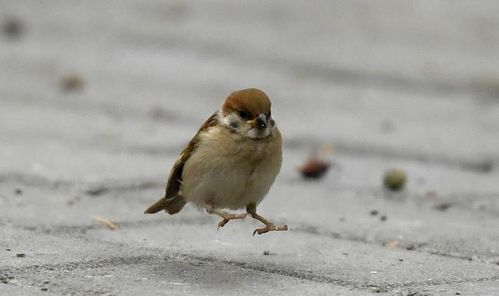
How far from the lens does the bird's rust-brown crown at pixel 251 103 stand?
395 centimetres

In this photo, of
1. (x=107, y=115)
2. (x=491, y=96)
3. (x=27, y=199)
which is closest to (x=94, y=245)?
(x=27, y=199)

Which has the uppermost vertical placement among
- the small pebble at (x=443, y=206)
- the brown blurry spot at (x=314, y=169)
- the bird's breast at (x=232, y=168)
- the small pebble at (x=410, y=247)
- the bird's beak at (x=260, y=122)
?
the bird's beak at (x=260, y=122)

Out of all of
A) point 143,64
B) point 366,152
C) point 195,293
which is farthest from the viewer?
point 143,64

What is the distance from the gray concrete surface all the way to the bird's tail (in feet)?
0.32

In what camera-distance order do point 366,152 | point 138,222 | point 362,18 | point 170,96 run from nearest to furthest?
point 138,222
point 366,152
point 170,96
point 362,18

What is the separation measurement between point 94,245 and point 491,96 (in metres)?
4.35

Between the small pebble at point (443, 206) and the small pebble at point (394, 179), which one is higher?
the small pebble at point (394, 179)

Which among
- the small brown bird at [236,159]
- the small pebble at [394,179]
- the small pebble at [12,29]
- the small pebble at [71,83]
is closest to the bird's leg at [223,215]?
the small brown bird at [236,159]

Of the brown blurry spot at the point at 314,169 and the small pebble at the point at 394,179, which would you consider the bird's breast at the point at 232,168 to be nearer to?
the small pebble at the point at 394,179

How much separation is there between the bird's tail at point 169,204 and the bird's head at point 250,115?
1.29ft

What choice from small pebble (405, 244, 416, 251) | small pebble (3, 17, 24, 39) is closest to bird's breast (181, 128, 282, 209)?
small pebble (405, 244, 416, 251)

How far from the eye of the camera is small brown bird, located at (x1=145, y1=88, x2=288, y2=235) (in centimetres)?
389

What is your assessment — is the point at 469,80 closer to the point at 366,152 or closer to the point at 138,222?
the point at 366,152

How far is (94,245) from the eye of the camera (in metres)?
3.99
